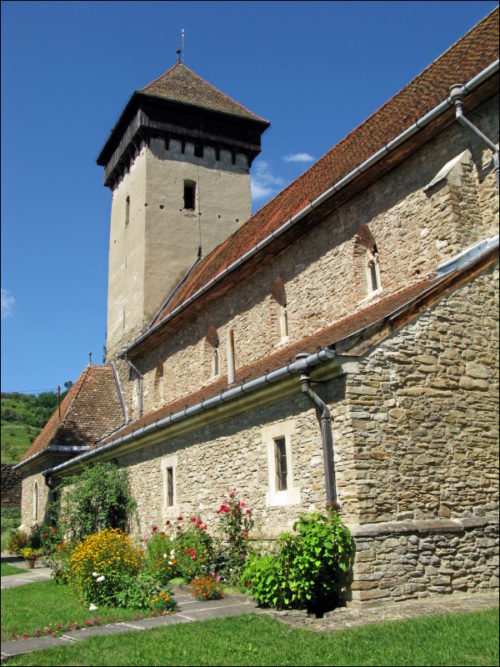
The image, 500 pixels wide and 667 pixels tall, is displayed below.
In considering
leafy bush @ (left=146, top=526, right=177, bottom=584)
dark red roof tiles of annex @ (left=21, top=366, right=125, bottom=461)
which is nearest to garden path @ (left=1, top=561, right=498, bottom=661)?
leafy bush @ (left=146, top=526, right=177, bottom=584)

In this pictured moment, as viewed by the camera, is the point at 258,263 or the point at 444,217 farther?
the point at 258,263

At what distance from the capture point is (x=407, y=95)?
45.8ft

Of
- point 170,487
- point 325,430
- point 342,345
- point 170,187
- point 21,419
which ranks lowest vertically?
point 170,487

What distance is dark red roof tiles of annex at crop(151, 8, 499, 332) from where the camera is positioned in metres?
11.7

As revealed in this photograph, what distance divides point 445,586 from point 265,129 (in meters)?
21.4

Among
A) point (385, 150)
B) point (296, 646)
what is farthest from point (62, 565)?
point (385, 150)

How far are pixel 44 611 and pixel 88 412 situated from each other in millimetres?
13612

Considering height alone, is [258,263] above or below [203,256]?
below

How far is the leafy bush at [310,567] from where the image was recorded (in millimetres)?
8039

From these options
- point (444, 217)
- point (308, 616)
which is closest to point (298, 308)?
point (444, 217)

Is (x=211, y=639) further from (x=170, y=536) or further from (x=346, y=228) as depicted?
(x=346, y=228)

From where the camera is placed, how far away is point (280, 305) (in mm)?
14695

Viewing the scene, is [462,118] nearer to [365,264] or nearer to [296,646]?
[365,264]

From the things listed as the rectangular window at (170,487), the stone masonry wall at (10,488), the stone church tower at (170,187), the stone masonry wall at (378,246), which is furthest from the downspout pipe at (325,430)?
the stone masonry wall at (10,488)
